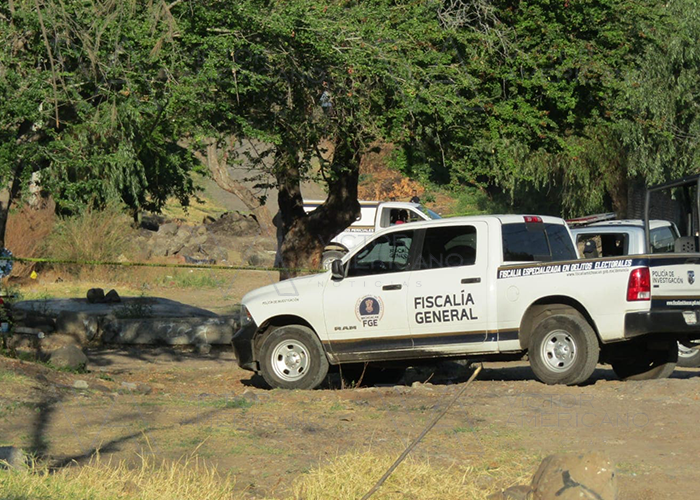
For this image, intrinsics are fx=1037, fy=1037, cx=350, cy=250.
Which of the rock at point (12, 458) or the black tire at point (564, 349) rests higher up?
the black tire at point (564, 349)

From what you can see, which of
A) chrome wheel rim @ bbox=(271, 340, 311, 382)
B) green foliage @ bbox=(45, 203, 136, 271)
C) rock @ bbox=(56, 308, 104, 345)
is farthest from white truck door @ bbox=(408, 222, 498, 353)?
green foliage @ bbox=(45, 203, 136, 271)

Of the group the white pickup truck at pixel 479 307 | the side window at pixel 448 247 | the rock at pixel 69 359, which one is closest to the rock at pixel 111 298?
the rock at pixel 69 359

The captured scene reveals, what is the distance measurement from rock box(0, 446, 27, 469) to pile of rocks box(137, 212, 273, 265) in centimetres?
→ 2215

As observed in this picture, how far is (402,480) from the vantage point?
22.0ft

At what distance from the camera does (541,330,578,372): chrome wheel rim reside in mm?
10961

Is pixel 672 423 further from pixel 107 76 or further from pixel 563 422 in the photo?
pixel 107 76

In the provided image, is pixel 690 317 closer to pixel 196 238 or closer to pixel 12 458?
pixel 12 458

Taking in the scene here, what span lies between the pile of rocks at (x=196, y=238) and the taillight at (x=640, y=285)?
20012mm

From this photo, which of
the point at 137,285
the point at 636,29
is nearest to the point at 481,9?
the point at 636,29

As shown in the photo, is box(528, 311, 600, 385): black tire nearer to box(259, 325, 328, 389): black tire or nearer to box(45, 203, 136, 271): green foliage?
box(259, 325, 328, 389): black tire

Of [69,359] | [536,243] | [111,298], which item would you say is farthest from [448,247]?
[111,298]

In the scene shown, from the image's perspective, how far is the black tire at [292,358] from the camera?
1167 cm

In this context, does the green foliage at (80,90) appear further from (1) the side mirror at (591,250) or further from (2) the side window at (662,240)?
(2) the side window at (662,240)

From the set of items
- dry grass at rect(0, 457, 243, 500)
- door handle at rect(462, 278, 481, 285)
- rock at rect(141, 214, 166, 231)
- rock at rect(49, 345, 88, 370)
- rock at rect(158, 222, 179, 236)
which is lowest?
dry grass at rect(0, 457, 243, 500)
